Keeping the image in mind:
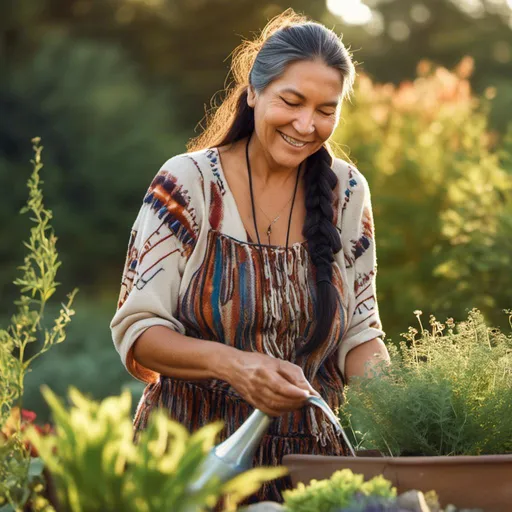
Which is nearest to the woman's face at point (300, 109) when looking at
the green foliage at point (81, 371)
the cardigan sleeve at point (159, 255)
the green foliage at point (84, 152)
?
the cardigan sleeve at point (159, 255)

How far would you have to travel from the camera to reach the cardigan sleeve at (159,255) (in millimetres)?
2481

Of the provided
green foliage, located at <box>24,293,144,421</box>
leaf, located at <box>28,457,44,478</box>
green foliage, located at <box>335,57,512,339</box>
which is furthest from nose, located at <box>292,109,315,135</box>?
green foliage, located at <box>24,293,144,421</box>

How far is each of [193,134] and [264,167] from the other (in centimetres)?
1125

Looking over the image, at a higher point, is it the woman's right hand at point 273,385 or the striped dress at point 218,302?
the striped dress at point 218,302

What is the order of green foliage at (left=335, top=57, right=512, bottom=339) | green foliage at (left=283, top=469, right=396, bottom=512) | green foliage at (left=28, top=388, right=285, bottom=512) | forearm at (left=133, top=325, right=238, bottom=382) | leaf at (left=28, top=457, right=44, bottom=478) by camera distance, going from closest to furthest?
green foliage at (left=28, top=388, right=285, bottom=512) < green foliage at (left=283, top=469, right=396, bottom=512) < leaf at (left=28, top=457, right=44, bottom=478) < forearm at (left=133, top=325, right=238, bottom=382) < green foliage at (left=335, top=57, right=512, bottom=339)

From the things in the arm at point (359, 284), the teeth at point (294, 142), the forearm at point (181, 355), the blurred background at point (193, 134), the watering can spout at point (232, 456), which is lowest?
the watering can spout at point (232, 456)

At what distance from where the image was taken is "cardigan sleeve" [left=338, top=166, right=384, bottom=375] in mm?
2709

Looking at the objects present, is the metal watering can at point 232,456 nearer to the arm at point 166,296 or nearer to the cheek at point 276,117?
the arm at point 166,296

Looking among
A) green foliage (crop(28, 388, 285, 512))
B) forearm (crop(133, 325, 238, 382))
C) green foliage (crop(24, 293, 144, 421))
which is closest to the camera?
green foliage (crop(28, 388, 285, 512))

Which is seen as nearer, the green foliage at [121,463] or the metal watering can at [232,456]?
the green foliage at [121,463]

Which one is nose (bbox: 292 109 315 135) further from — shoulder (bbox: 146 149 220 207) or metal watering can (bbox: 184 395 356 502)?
metal watering can (bbox: 184 395 356 502)

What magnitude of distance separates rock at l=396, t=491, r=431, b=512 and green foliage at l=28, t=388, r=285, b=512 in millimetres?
434

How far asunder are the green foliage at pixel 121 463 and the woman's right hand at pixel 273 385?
67 cm

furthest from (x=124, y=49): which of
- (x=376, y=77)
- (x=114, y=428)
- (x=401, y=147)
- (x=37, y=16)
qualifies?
(x=114, y=428)
